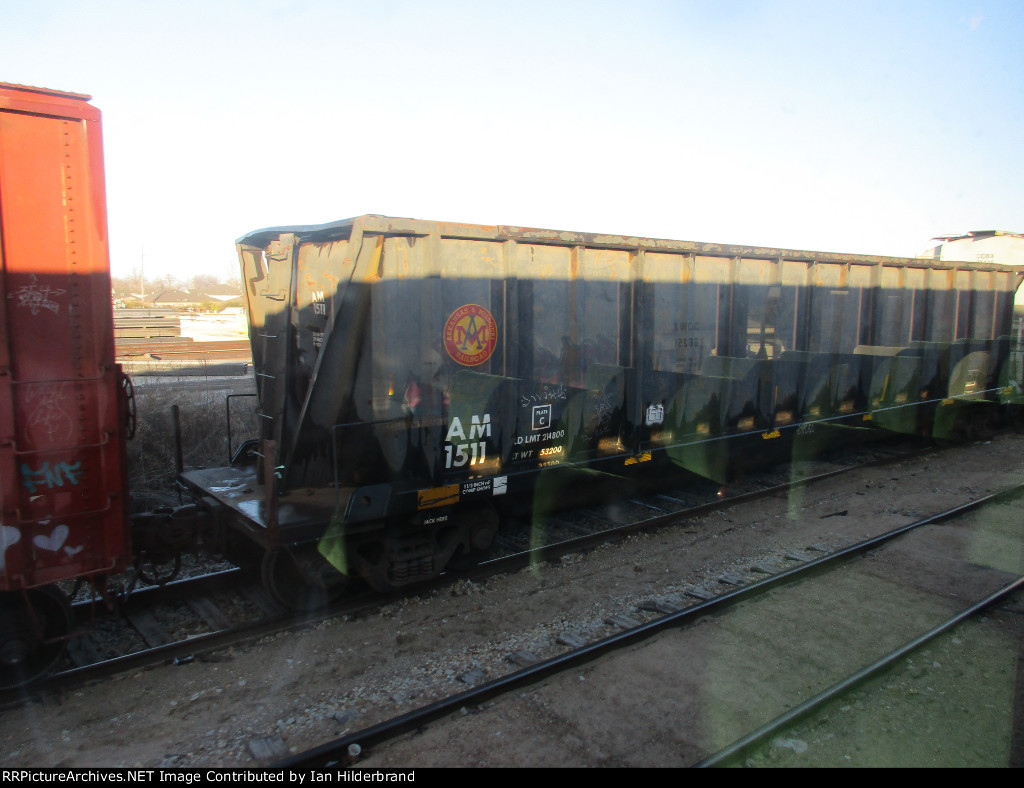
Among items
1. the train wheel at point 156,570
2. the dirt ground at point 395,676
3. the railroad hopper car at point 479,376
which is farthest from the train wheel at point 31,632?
the railroad hopper car at point 479,376

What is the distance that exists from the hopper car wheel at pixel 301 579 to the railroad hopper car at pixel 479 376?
18mm

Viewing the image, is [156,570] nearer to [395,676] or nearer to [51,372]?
[51,372]

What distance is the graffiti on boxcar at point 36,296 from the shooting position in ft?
13.5

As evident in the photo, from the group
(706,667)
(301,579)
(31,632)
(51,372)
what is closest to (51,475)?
(51,372)

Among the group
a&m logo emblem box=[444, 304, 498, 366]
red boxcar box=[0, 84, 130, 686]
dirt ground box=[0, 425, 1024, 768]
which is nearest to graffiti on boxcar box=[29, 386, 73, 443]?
red boxcar box=[0, 84, 130, 686]

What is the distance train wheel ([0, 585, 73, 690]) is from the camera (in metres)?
4.33

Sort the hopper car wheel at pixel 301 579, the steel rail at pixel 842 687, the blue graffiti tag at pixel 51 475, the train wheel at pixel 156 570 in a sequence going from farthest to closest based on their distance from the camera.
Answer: the hopper car wheel at pixel 301 579
the train wheel at pixel 156 570
the blue graffiti tag at pixel 51 475
the steel rail at pixel 842 687

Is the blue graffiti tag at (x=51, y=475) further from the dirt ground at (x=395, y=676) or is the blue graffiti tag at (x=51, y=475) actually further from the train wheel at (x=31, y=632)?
the dirt ground at (x=395, y=676)

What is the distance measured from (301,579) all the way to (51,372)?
259 cm

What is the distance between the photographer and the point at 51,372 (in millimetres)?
4254

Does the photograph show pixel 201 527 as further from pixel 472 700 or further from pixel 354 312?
pixel 472 700

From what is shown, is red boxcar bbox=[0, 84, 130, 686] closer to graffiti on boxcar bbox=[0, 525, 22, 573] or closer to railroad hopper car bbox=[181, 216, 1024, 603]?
graffiti on boxcar bbox=[0, 525, 22, 573]

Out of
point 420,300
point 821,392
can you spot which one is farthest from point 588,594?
point 821,392

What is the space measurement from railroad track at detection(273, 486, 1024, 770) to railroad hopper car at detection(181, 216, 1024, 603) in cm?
179
